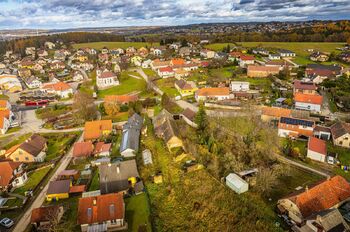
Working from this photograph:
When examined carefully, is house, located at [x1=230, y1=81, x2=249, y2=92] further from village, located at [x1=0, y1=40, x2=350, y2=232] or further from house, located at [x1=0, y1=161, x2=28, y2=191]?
house, located at [x1=0, y1=161, x2=28, y2=191]

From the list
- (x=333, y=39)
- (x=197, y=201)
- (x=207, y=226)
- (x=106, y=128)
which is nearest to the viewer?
(x=207, y=226)

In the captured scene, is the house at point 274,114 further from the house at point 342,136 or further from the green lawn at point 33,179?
the green lawn at point 33,179

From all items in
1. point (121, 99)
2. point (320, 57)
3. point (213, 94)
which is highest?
point (320, 57)

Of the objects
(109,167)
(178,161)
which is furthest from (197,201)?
(109,167)

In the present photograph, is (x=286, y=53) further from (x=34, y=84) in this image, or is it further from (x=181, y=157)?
(x=34, y=84)

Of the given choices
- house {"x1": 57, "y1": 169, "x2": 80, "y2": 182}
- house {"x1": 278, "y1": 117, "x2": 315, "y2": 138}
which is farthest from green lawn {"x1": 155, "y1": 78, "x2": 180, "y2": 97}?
house {"x1": 57, "y1": 169, "x2": 80, "y2": 182}

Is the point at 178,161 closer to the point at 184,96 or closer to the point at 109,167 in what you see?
the point at 109,167

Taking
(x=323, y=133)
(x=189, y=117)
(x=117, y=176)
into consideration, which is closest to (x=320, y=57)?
(x=323, y=133)
